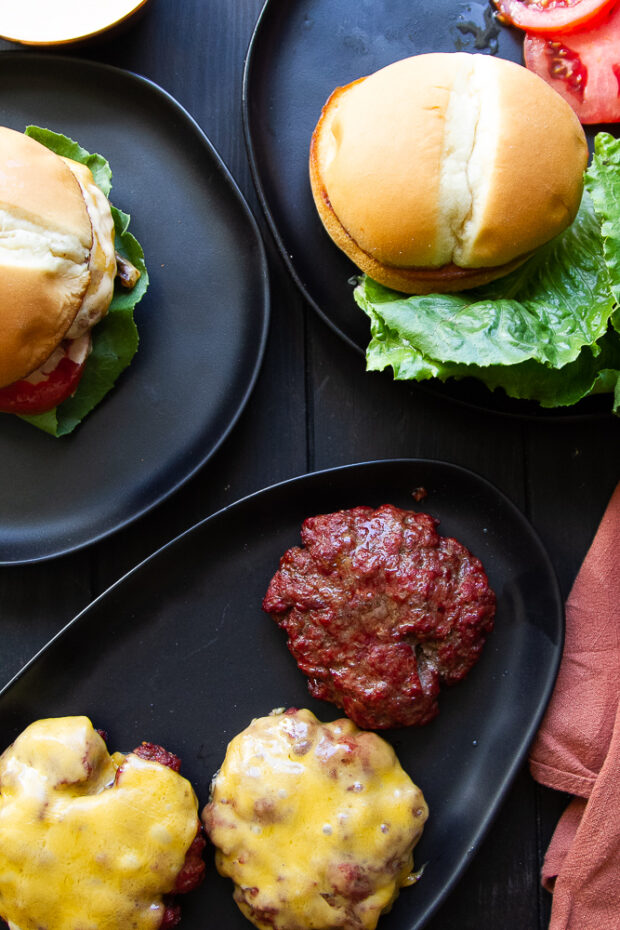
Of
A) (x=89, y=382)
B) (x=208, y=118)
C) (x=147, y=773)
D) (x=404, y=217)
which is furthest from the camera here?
(x=208, y=118)

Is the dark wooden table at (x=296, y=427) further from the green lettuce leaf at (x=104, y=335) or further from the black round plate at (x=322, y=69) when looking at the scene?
the green lettuce leaf at (x=104, y=335)

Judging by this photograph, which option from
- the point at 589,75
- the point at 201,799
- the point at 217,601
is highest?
the point at 589,75

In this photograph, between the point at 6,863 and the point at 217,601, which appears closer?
the point at 6,863

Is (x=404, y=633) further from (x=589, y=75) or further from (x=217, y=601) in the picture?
(x=589, y=75)

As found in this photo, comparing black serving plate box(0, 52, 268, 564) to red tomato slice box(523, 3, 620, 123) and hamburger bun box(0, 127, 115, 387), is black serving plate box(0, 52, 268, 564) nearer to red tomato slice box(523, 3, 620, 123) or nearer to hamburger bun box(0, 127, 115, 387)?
hamburger bun box(0, 127, 115, 387)

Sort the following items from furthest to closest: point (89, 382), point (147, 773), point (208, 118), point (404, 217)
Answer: point (208, 118), point (89, 382), point (147, 773), point (404, 217)

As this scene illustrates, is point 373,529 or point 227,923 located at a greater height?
point 373,529

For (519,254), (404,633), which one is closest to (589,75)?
(519,254)
